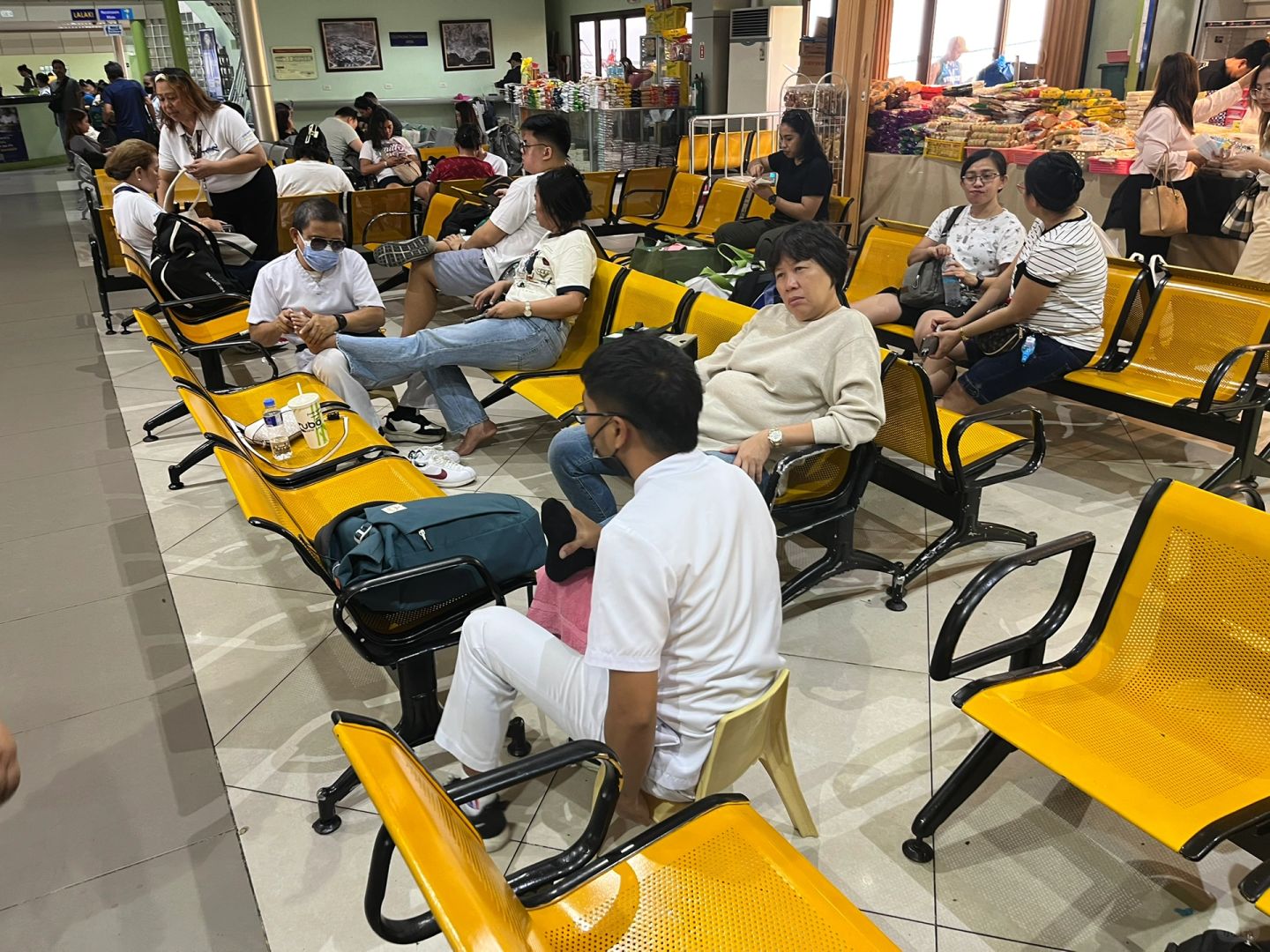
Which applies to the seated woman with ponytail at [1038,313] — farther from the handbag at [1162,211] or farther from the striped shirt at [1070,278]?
the handbag at [1162,211]

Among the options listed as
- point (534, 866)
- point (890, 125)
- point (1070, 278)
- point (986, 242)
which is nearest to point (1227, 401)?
point (1070, 278)

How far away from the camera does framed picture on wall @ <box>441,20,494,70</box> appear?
17.8 m

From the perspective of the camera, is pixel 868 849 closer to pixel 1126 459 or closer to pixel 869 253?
pixel 1126 459

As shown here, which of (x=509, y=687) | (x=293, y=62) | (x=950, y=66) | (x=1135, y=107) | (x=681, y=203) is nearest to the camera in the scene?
(x=509, y=687)

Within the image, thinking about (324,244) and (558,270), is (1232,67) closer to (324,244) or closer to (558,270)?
(558,270)

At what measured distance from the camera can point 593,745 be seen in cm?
152

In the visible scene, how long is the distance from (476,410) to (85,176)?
984cm

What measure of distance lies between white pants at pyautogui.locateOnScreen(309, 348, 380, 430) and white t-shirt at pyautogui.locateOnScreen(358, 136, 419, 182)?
519 centimetres

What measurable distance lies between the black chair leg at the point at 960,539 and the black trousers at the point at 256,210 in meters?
4.61

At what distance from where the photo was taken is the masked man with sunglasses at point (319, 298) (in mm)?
4000

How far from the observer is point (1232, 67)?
6.37 meters

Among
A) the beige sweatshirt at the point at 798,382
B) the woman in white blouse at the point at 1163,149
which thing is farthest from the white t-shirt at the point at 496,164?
the beige sweatshirt at the point at 798,382

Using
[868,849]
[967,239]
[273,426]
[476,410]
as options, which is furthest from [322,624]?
[967,239]

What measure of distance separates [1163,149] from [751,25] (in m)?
6.10
